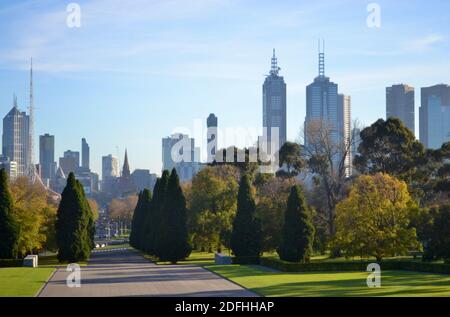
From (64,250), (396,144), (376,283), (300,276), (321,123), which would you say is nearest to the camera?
(376,283)

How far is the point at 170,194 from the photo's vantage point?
234ft

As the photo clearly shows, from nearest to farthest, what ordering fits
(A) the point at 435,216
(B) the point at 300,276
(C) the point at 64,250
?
(B) the point at 300,276
(A) the point at 435,216
(C) the point at 64,250

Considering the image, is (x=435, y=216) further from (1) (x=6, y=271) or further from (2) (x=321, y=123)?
(1) (x=6, y=271)

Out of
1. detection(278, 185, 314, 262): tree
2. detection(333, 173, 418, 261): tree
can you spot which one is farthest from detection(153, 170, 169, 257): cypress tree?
detection(333, 173, 418, 261): tree

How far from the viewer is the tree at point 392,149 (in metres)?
83.1

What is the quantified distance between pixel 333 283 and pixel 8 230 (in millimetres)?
32814

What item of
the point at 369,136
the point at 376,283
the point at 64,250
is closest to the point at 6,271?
the point at 64,250

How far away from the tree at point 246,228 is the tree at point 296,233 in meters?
6.37

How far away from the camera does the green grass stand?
131ft

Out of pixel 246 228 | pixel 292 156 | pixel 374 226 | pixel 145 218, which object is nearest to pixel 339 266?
pixel 374 226

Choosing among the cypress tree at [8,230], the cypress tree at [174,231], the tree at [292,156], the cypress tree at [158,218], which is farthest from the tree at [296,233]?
the tree at [292,156]

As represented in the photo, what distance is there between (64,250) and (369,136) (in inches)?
1374

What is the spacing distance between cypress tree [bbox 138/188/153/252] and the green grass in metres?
25.1

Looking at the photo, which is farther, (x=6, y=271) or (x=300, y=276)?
(x=6, y=271)
